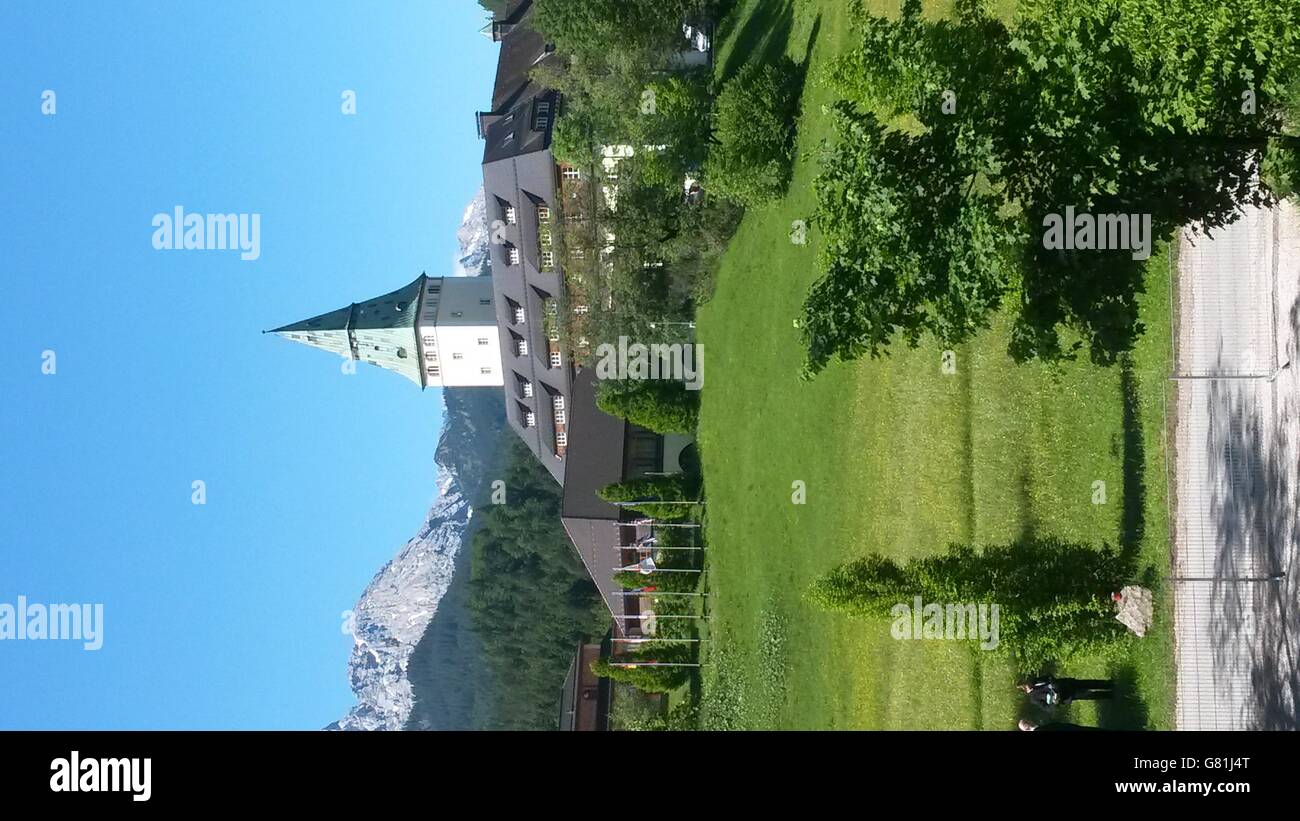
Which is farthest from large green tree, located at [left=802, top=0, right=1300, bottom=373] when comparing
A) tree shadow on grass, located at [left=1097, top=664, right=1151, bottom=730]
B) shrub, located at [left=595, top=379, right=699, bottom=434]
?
shrub, located at [left=595, top=379, right=699, bottom=434]

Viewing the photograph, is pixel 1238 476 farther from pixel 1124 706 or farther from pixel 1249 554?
pixel 1124 706

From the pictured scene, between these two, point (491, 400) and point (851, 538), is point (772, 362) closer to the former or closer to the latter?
point (851, 538)

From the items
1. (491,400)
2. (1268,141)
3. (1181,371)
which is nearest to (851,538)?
(1181,371)

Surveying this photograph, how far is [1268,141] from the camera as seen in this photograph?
67.2 ft

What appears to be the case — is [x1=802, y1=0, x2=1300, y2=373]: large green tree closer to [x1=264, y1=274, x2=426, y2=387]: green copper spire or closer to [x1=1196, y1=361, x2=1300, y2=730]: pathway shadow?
[x1=1196, y1=361, x2=1300, y2=730]: pathway shadow

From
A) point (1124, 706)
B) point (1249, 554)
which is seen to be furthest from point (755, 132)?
point (1124, 706)

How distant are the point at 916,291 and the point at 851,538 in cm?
1726
